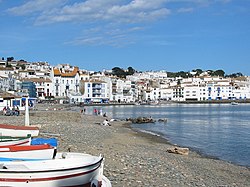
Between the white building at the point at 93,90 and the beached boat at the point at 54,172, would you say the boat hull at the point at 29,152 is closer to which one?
the beached boat at the point at 54,172

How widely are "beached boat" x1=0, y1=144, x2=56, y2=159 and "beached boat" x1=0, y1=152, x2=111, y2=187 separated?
0.50 m

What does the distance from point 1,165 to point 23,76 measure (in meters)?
114

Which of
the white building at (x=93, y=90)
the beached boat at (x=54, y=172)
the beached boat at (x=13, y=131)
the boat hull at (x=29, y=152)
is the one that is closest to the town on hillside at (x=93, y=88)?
the white building at (x=93, y=90)

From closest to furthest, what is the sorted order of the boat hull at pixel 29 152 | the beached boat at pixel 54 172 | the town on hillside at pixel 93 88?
the beached boat at pixel 54 172, the boat hull at pixel 29 152, the town on hillside at pixel 93 88

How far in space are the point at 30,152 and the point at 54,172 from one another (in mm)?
1755

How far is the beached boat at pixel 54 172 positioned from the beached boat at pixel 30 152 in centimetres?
50

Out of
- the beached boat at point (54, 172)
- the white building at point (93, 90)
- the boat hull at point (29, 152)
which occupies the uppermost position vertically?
the white building at point (93, 90)

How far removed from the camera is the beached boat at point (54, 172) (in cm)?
680

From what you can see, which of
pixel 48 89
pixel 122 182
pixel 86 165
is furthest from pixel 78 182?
pixel 48 89

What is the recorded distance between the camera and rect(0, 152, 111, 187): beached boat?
680 cm

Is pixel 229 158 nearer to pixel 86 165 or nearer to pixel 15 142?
pixel 15 142

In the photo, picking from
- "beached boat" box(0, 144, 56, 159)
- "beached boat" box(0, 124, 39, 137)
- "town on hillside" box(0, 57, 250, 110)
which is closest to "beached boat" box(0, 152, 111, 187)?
"beached boat" box(0, 144, 56, 159)

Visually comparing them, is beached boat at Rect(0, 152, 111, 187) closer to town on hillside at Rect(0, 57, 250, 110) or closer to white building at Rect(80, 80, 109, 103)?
town on hillside at Rect(0, 57, 250, 110)

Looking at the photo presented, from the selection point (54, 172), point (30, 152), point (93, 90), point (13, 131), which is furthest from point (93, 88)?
point (54, 172)
